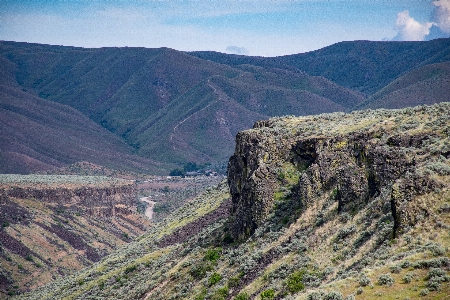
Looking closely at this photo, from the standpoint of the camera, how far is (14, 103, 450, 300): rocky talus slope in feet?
86.1

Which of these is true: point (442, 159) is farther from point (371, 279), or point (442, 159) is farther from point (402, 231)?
point (371, 279)

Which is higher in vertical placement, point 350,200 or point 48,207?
point 350,200

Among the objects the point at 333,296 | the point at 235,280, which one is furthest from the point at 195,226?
the point at 333,296

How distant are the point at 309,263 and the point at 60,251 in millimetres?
80979

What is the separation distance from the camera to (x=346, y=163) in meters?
38.8

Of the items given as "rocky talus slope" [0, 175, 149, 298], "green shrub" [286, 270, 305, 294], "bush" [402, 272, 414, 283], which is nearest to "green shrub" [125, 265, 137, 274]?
"green shrub" [286, 270, 305, 294]

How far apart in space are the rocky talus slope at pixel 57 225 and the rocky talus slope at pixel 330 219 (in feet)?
155

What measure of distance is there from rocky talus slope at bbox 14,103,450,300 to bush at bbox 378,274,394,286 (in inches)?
1.5

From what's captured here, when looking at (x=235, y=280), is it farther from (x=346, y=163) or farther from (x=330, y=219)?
(x=346, y=163)

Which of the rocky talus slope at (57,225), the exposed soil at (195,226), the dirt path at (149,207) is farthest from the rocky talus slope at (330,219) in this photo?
the dirt path at (149,207)

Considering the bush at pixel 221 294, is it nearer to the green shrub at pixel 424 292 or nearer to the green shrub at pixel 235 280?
the green shrub at pixel 235 280

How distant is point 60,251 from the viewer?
107000 millimetres

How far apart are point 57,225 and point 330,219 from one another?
8906cm

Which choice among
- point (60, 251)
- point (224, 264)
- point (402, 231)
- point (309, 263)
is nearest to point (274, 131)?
point (224, 264)
